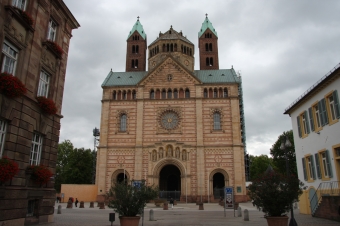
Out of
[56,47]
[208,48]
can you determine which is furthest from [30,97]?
[208,48]

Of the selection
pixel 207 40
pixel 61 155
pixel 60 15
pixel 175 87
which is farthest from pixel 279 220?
pixel 61 155

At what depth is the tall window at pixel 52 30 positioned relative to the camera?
1895 centimetres

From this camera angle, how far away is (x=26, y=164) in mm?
15508

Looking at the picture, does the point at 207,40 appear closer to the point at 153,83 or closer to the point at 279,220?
the point at 153,83

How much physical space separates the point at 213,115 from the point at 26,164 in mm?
34338

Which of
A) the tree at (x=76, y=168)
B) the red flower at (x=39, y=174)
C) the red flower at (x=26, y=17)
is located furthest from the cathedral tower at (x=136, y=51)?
the red flower at (x=39, y=174)

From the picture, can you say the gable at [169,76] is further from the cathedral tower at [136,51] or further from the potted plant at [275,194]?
the potted plant at [275,194]

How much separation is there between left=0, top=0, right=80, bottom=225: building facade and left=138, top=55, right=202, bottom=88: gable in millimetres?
28429

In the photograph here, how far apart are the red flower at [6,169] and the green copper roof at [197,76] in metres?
37.4

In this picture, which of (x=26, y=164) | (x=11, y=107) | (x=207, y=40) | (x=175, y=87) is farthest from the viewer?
(x=207, y=40)

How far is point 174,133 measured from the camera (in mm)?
46312

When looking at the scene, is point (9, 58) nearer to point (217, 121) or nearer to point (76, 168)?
point (217, 121)

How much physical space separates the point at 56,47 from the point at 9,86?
19.4ft

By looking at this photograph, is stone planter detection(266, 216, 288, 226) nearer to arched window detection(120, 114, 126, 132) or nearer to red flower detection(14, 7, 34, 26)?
red flower detection(14, 7, 34, 26)
